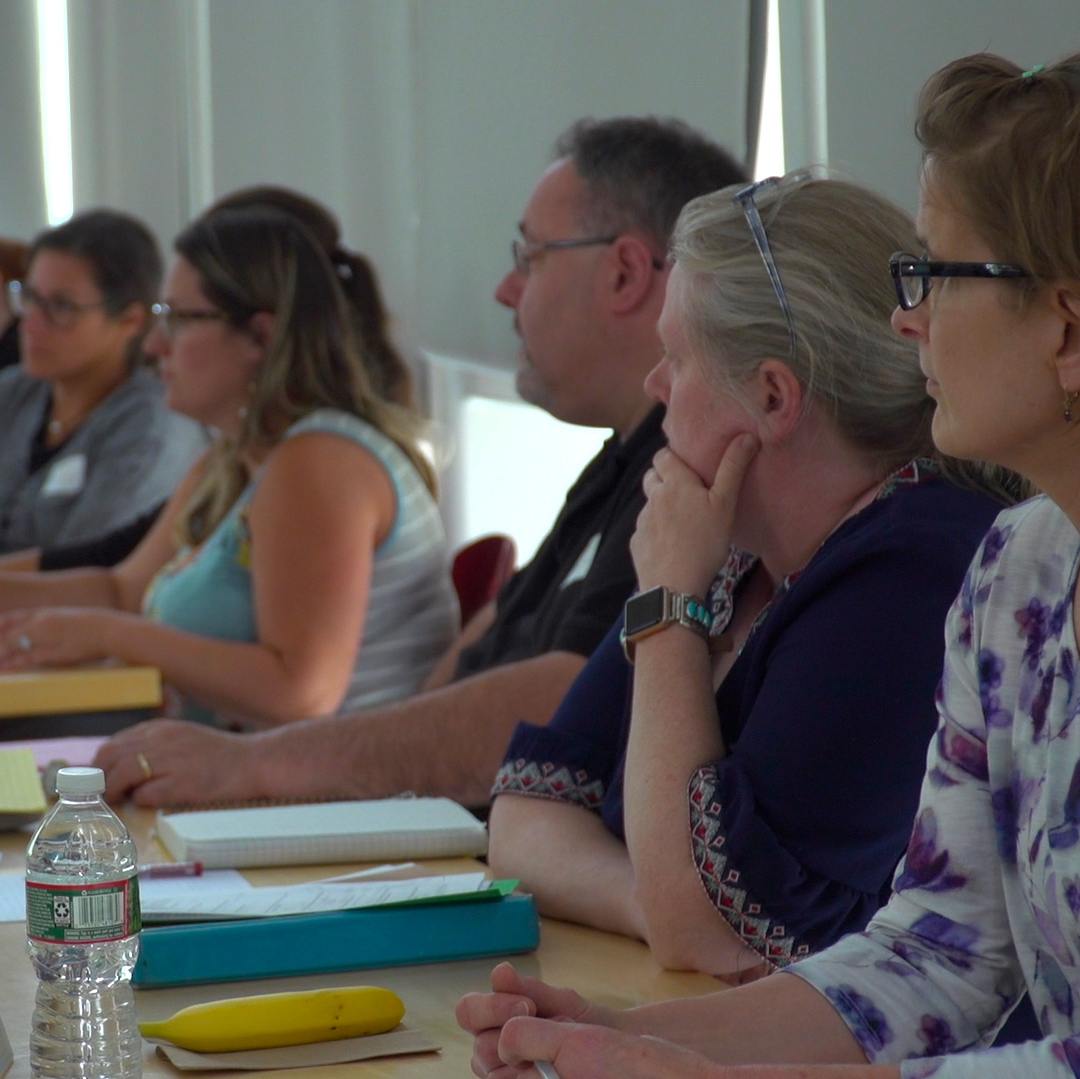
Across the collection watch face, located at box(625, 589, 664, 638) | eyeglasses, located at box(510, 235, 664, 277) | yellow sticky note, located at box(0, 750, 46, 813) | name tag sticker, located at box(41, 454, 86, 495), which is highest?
eyeglasses, located at box(510, 235, 664, 277)

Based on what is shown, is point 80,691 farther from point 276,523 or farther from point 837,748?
point 837,748

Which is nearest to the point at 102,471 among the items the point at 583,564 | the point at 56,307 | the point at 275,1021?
the point at 56,307

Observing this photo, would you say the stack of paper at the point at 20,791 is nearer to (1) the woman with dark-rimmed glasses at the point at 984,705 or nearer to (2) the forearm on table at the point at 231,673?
(2) the forearm on table at the point at 231,673

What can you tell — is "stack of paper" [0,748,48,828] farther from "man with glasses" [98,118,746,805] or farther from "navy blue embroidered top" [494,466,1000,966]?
"navy blue embroidered top" [494,466,1000,966]

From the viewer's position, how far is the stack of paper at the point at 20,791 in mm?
1783

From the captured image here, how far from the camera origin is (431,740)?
6.81 feet

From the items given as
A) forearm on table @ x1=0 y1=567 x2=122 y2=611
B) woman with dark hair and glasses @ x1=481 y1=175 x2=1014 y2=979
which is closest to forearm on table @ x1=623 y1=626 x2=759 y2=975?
woman with dark hair and glasses @ x1=481 y1=175 x2=1014 y2=979

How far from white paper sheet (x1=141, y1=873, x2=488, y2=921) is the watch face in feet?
0.92

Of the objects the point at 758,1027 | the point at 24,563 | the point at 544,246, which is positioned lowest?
the point at 24,563

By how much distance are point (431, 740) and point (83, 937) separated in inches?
41.7

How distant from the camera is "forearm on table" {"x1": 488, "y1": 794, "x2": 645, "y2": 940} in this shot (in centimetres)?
142

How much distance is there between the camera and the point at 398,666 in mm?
3033

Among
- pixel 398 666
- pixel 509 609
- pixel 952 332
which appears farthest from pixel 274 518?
pixel 952 332

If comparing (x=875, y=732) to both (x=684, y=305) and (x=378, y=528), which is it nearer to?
(x=684, y=305)
